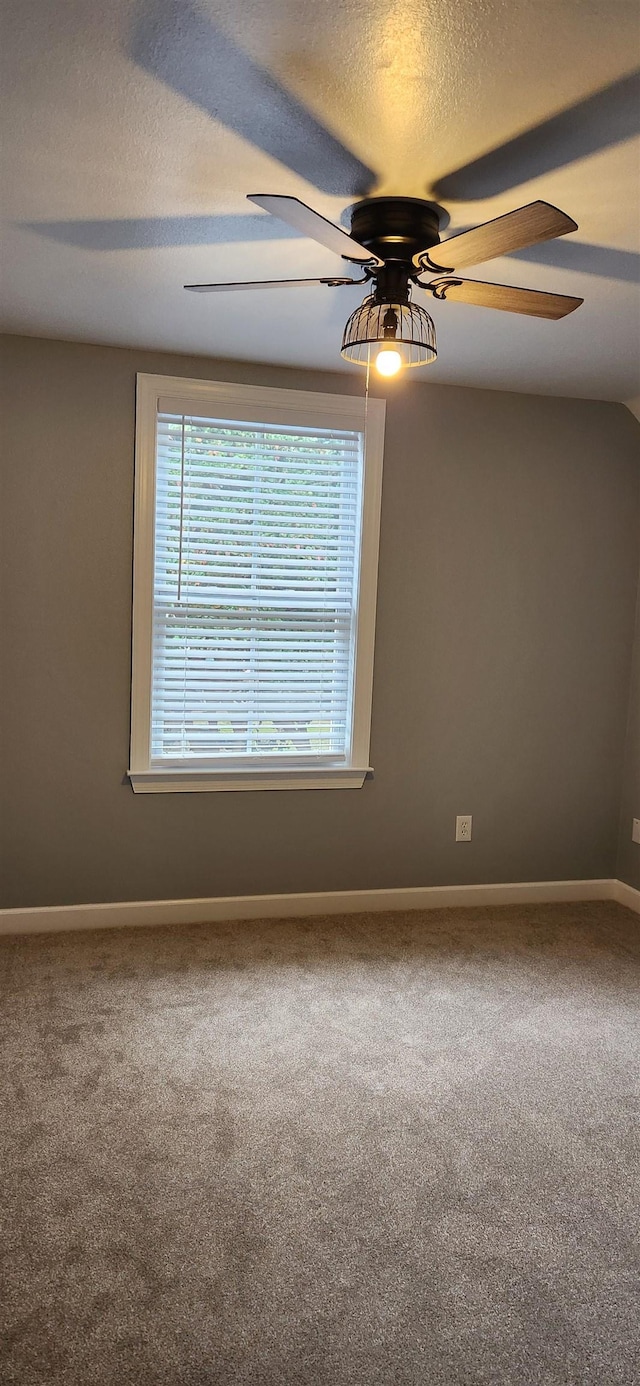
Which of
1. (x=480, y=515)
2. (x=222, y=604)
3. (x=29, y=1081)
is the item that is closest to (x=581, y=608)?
(x=480, y=515)

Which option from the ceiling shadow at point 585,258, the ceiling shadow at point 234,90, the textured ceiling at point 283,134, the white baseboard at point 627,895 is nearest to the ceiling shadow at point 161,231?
the textured ceiling at point 283,134

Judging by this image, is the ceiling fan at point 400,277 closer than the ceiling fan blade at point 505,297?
Yes

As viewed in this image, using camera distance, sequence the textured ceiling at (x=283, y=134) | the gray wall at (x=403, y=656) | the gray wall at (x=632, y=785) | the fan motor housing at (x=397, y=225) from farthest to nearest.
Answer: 1. the gray wall at (x=632, y=785)
2. the gray wall at (x=403, y=656)
3. the fan motor housing at (x=397, y=225)
4. the textured ceiling at (x=283, y=134)

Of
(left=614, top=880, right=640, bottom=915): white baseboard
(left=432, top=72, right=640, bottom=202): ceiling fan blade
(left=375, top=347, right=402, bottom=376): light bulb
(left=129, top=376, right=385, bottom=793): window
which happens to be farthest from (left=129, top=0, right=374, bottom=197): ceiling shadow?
(left=614, top=880, right=640, bottom=915): white baseboard

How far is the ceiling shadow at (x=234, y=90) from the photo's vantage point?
1570 mm

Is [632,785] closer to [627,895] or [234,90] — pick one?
[627,895]

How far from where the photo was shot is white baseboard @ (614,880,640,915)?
4.46m

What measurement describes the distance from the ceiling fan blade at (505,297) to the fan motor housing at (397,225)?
10cm

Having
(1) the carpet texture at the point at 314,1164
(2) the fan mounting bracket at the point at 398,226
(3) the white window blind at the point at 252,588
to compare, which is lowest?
(1) the carpet texture at the point at 314,1164

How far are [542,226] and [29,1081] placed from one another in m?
2.56

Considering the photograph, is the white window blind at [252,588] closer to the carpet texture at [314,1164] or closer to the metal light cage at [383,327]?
the carpet texture at [314,1164]

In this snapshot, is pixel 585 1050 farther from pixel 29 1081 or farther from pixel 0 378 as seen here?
pixel 0 378

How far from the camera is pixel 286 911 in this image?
4.15 m

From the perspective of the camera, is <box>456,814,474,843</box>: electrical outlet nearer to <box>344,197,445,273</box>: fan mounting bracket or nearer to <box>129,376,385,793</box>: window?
<box>129,376,385,793</box>: window
